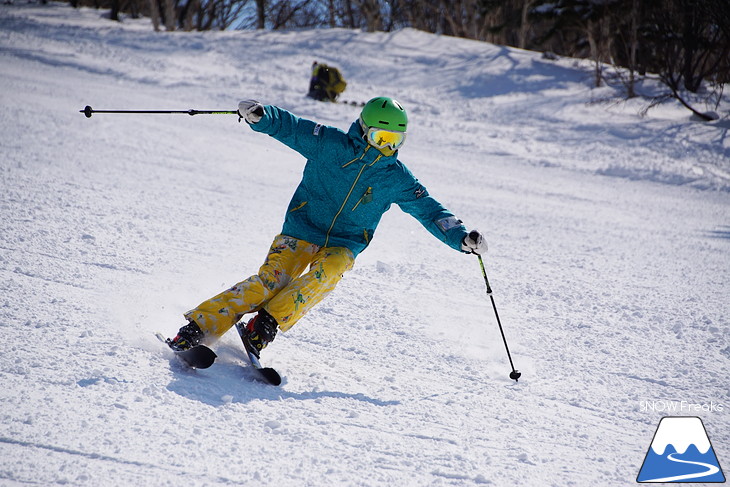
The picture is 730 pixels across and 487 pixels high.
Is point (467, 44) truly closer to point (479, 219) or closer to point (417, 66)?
point (417, 66)

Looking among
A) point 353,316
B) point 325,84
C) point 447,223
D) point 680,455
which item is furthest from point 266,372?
point 325,84

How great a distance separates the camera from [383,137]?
11.4 feet

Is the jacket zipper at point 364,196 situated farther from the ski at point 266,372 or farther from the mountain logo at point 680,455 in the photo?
the mountain logo at point 680,455

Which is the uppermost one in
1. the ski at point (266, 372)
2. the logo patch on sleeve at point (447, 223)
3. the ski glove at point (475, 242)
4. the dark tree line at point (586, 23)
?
the dark tree line at point (586, 23)

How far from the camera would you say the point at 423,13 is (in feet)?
106

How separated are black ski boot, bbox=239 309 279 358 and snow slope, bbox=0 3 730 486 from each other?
0.14m

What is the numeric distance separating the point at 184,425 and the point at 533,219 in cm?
585

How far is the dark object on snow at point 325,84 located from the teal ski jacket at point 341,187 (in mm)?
10810

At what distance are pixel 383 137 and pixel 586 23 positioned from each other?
18469 millimetres

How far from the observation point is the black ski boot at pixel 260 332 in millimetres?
3145

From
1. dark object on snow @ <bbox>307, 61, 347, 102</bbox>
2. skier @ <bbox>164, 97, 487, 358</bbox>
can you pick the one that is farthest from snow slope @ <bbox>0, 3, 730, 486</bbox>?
dark object on snow @ <bbox>307, 61, 347, 102</bbox>

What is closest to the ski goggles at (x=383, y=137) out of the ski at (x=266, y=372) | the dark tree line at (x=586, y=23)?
the ski at (x=266, y=372)

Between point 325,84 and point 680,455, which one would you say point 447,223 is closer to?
point 680,455

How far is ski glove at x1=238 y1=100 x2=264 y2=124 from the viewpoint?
11.2 feet
